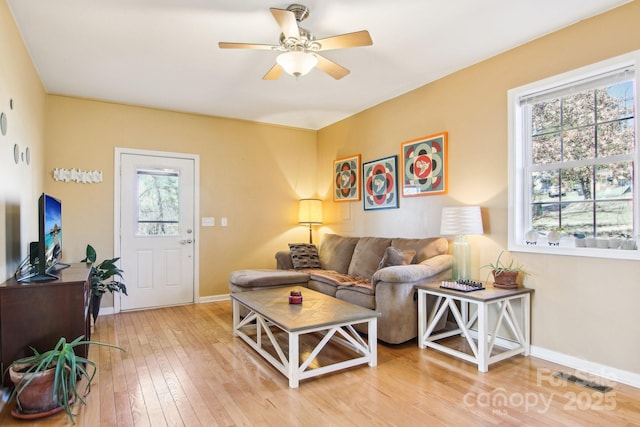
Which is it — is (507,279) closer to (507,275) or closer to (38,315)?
(507,275)

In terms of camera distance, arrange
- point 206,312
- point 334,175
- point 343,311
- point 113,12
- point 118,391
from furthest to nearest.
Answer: point 334,175, point 206,312, point 343,311, point 113,12, point 118,391

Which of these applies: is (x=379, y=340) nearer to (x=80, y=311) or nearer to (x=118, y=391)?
(x=118, y=391)

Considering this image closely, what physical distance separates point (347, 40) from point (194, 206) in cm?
321

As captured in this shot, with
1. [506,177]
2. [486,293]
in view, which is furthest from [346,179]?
[486,293]

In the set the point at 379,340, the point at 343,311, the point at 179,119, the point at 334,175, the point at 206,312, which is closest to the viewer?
the point at 343,311

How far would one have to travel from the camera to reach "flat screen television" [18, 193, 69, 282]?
2.41m

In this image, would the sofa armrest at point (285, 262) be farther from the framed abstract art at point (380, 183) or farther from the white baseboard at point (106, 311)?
the white baseboard at point (106, 311)

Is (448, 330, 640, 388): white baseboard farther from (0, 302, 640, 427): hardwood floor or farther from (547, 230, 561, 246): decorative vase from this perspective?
(547, 230, 561, 246): decorative vase

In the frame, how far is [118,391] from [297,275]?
2.11m

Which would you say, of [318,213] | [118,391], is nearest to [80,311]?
[118,391]

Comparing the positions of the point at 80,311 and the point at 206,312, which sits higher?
the point at 80,311

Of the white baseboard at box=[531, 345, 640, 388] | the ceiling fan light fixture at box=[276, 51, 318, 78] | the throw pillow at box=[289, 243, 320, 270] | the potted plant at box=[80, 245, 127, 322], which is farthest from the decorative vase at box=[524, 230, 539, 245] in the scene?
the potted plant at box=[80, 245, 127, 322]

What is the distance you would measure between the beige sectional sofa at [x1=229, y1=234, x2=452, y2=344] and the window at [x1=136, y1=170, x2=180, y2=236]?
1.28 m

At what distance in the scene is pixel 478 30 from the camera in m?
2.80
